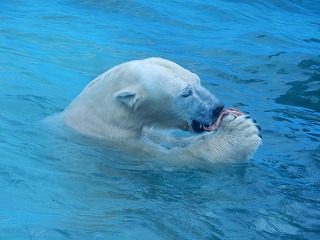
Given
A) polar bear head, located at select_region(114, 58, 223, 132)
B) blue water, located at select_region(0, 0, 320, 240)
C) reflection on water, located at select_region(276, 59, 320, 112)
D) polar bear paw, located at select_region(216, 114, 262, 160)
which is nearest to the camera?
blue water, located at select_region(0, 0, 320, 240)

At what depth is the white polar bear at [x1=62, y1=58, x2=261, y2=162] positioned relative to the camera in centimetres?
414

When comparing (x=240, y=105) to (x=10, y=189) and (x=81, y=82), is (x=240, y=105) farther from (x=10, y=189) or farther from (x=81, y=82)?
(x=10, y=189)

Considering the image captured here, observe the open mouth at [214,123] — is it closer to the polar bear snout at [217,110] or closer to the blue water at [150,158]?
the polar bear snout at [217,110]

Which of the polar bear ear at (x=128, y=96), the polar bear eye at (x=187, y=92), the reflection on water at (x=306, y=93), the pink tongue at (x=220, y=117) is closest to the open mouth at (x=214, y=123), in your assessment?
the pink tongue at (x=220, y=117)

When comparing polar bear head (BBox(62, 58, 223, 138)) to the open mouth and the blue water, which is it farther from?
the blue water

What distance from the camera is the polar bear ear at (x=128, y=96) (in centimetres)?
414

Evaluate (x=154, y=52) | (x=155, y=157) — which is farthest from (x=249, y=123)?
(x=154, y=52)

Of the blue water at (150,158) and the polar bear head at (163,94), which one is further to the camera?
the polar bear head at (163,94)

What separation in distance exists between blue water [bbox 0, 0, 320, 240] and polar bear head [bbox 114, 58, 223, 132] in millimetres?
349

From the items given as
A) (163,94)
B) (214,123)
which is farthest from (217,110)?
(163,94)

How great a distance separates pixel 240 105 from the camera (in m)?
5.86

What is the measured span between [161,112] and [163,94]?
0.15 metres

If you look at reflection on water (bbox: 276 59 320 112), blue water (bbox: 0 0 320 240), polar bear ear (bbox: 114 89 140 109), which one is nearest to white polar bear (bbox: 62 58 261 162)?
polar bear ear (bbox: 114 89 140 109)

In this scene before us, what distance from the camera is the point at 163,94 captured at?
421 cm
